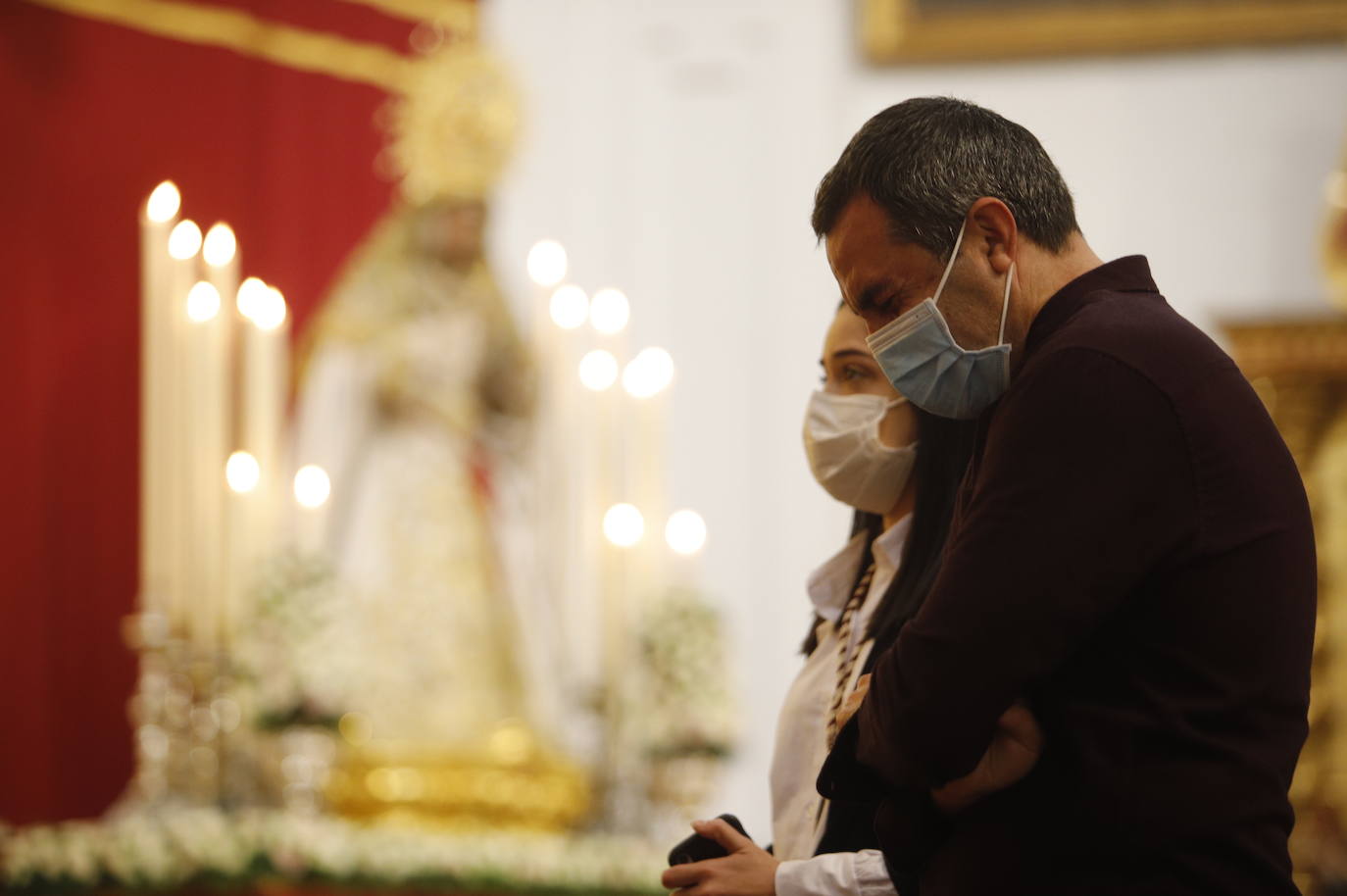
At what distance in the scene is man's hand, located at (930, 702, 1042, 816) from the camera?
143 centimetres

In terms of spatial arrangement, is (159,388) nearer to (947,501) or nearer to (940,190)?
(947,501)

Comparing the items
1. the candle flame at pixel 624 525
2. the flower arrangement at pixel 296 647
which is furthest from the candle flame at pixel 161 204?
the candle flame at pixel 624 525

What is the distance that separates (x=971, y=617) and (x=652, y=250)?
5.17 m

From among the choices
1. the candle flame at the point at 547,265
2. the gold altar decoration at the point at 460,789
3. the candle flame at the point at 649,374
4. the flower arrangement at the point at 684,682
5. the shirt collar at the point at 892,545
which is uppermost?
the candle flame at the point at 547,265

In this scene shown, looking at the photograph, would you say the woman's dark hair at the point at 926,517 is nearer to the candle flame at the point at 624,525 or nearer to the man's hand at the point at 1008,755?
the man's hand at the point at 1008,755

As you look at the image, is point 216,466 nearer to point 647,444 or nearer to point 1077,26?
point 647,444

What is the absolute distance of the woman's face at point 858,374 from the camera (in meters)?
2.13

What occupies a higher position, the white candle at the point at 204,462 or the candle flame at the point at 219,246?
the candle flame at the point at 219,246

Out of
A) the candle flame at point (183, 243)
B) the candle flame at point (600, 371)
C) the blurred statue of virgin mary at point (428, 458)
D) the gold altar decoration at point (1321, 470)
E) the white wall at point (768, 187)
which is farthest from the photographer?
the white wall at point (768, 187)

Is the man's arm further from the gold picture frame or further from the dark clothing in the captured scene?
the gold picture frame

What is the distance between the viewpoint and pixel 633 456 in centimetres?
474

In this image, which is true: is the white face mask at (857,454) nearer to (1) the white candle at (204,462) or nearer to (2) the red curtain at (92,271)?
(1) the white candle at (204,462)

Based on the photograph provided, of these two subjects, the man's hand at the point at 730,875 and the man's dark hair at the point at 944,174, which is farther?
the man's hand at the point at 730,875

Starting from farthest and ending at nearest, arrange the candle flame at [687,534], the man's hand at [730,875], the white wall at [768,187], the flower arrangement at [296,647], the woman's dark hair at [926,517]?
1. the white wall at [768,187]
2. the flower arrangement at [296,647]
3. the candle flame at [687,534]
4. the woman's dark hair at [926,517]
5. the man's hand at [730,875]
